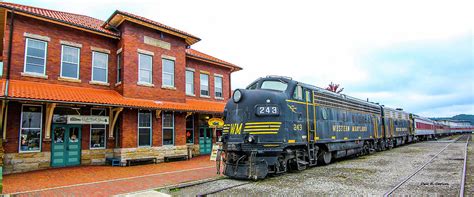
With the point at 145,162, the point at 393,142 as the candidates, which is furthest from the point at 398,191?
the point at 393,142

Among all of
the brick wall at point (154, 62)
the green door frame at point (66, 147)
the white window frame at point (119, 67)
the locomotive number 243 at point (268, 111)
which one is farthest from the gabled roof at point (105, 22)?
the locomotive number 243 at point (268, 111)

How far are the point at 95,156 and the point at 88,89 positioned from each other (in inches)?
132

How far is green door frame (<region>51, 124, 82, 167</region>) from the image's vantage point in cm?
1295

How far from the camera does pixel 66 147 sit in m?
13.3

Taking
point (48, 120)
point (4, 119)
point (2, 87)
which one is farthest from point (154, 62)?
point (4, 119)

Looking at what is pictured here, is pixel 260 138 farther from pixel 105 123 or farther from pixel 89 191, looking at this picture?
pixel 105 123

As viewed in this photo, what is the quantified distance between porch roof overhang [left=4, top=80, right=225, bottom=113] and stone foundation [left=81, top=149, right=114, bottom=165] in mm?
2818

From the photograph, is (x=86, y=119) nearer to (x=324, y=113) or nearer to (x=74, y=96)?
(x=74, y=96)

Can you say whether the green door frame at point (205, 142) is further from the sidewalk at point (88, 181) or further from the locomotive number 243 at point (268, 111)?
the locomotive number 243 at point (268, 111)

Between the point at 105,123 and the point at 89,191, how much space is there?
20.6 ft

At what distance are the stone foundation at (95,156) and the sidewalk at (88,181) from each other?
1.36 m

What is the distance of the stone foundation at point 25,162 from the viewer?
11.4 m

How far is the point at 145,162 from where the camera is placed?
1461 cm

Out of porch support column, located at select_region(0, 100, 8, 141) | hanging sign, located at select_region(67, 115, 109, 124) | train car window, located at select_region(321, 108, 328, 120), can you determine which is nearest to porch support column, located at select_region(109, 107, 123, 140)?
hanging sign, located at select_region(67, 115, 109, 124)
